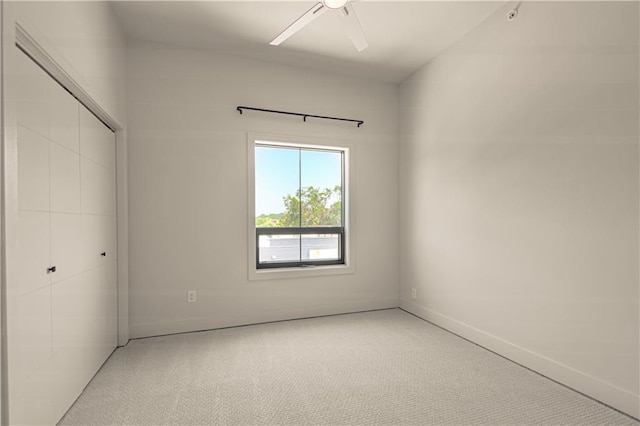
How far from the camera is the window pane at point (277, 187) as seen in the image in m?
3.64

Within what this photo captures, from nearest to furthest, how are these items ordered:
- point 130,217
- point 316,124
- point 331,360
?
point 331,360 → point 130,217 → point 316,124

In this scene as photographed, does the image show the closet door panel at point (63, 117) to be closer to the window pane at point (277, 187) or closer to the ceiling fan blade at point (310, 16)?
the ceiling fan blade at point (310, 16)

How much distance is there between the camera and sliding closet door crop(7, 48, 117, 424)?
1.45 metres

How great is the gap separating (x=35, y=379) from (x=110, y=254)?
129cm

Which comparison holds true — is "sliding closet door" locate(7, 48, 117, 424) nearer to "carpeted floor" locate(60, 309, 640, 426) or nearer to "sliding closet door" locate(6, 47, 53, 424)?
"sliding closet door" locate(6, 47, 53, 424)

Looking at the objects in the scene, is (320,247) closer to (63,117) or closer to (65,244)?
(65,244)

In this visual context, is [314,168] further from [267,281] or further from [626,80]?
[626,80]

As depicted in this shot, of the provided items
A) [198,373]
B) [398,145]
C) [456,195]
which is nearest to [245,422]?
[198,373]

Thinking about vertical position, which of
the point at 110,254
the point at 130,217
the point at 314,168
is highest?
the point at 314,168

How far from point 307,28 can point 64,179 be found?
2.20 m

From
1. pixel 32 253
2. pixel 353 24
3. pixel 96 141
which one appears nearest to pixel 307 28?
pixel 353 24

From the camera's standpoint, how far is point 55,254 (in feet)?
5.86

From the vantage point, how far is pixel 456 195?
10.7 ft

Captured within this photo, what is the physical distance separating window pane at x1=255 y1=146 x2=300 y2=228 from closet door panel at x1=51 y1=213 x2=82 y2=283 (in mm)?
1754
